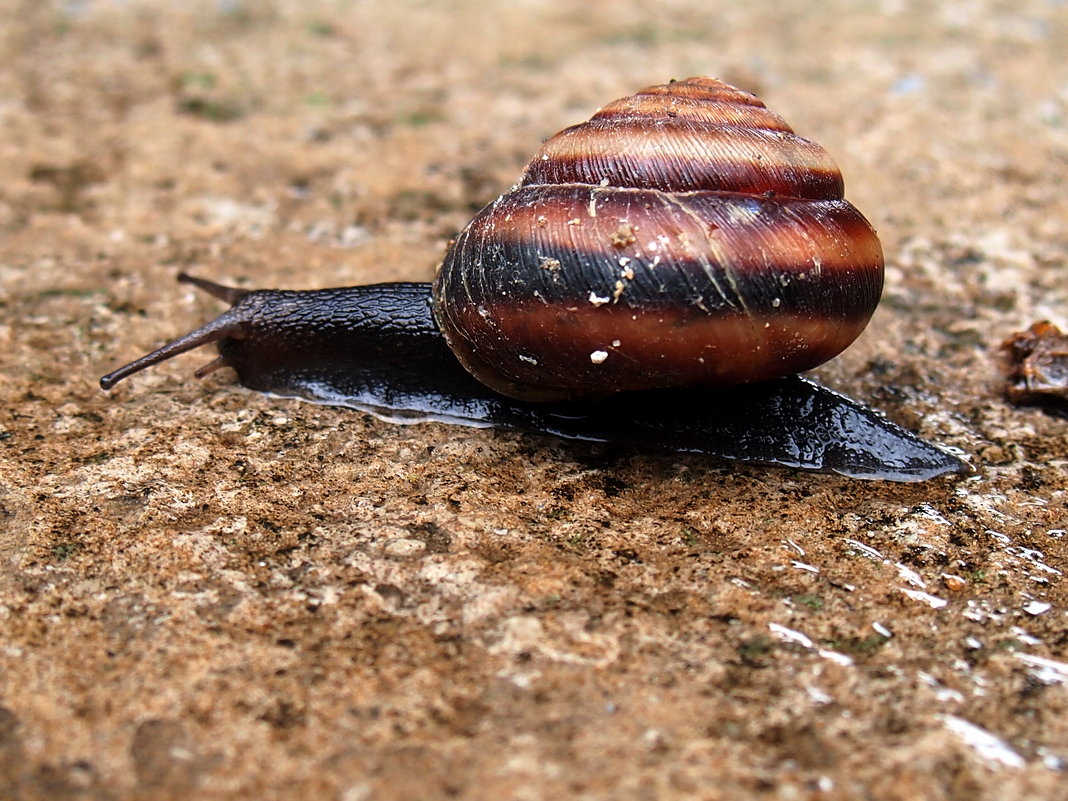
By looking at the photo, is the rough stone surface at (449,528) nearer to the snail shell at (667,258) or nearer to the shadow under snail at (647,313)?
the shadow under snail at (647,313)

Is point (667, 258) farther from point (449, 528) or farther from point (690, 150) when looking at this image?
point (449, 528)

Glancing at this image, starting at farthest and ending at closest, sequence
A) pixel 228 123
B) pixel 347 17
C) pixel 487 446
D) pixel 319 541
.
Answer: pixel 347 17 < pixel 228 123 < pixel 487 446 < pixel 319 541

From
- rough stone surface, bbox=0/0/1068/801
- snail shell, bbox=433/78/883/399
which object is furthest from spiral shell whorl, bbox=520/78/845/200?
rough stone surface, bbox=0/0/1068/801

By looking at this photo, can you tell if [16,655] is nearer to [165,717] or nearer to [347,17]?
[165,717]

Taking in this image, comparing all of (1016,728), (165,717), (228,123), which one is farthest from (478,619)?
(228,123)

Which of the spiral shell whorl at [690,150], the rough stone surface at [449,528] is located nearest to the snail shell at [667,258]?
the spiral shell whorl at [690,150]

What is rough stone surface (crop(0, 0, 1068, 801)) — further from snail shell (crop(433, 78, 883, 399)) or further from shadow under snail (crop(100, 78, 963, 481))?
snail shell (crop(433, 78, 883, 399))
